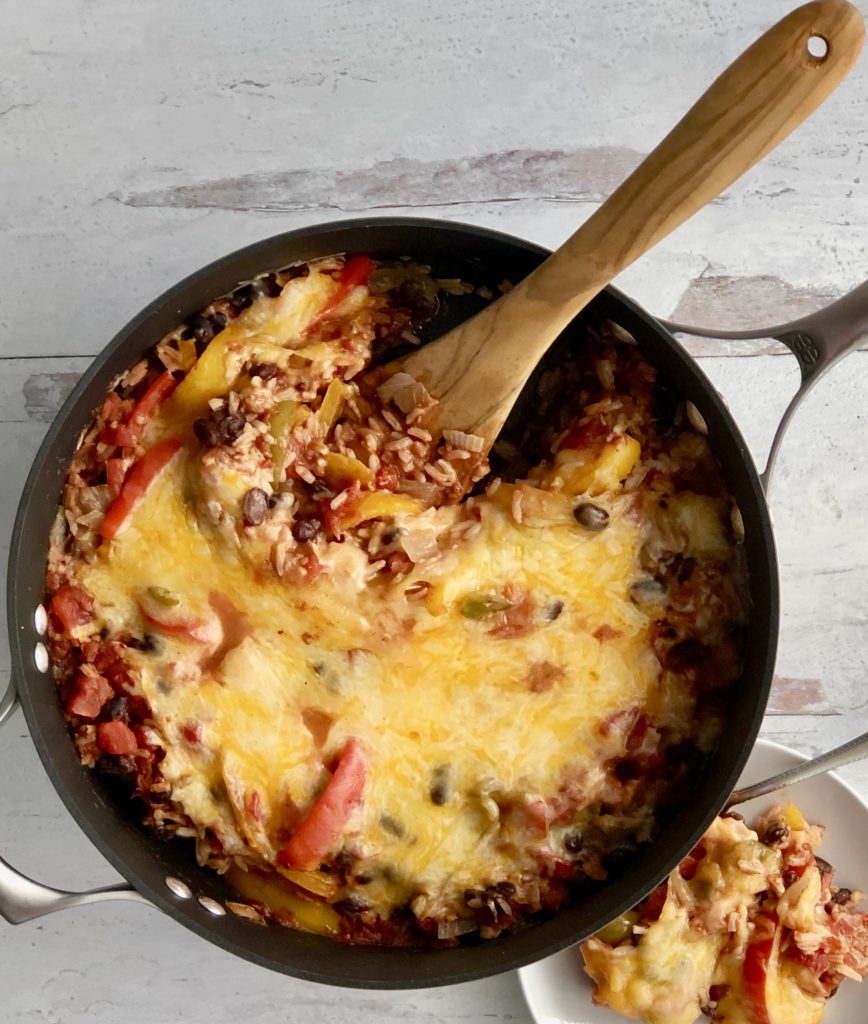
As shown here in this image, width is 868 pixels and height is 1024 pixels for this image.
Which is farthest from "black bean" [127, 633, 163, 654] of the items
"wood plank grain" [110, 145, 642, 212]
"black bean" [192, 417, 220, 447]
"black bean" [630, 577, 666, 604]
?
"wood plank grain" [110, 145, 642, 212]

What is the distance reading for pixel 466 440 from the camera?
2.56m

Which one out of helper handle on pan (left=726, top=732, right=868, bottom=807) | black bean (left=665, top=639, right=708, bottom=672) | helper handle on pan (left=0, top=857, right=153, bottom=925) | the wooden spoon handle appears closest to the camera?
the wooden spoon handle

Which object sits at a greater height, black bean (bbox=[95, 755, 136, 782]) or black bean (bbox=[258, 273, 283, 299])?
black bean (bbox=[258, 273, 283, 299])

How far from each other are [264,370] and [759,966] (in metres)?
2.01

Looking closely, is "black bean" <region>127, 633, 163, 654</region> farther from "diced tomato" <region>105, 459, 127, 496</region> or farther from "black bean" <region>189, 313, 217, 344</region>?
"black bean" <region>189, 313, 217, 344</region>

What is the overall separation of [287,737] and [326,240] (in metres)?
1.18

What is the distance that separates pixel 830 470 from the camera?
3.03m

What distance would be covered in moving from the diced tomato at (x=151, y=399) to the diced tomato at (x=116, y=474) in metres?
0.09

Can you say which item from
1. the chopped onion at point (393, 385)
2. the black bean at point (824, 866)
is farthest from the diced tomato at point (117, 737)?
the black bean at point (824, 866)

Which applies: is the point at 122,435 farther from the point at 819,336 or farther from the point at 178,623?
the point at 819,336

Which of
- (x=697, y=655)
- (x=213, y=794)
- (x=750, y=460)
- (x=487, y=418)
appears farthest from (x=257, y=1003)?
(x=750, y=460)

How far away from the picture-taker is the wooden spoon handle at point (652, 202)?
177cm

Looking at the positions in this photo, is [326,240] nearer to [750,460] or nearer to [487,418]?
[487,418]

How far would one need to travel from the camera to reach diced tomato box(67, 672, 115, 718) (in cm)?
251
